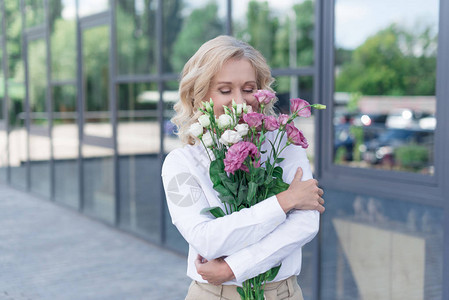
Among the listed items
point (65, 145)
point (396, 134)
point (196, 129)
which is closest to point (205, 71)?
point (196, 129)

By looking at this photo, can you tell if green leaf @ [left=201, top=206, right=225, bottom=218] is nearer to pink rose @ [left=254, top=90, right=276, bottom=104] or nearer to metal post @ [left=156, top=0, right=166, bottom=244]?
pink rose @ [left=254, top=90, right=276, bottom=104]

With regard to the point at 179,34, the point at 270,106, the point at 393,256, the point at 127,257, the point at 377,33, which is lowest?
the point at 127,257

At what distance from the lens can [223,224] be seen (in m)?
1.75

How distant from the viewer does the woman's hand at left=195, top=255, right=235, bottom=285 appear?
1.79 m

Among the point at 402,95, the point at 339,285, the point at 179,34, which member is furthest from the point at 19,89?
the point at 402,95

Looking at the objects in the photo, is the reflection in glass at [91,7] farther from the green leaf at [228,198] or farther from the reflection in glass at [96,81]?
the green leaf at [228,198]

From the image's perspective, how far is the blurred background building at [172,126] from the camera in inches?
153

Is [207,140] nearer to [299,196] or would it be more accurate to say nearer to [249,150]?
[249,150]

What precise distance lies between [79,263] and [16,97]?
6.25 meters

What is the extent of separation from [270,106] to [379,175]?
7.41 ft

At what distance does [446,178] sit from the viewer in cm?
352

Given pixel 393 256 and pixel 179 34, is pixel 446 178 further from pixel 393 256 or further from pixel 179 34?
pixel 179 34

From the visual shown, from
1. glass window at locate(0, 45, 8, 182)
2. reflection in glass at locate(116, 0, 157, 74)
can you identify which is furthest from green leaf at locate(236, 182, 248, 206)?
glass window at locate(0, 45, 8, 182)

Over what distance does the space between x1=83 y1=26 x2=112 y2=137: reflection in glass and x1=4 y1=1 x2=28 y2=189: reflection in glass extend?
3.11 m
